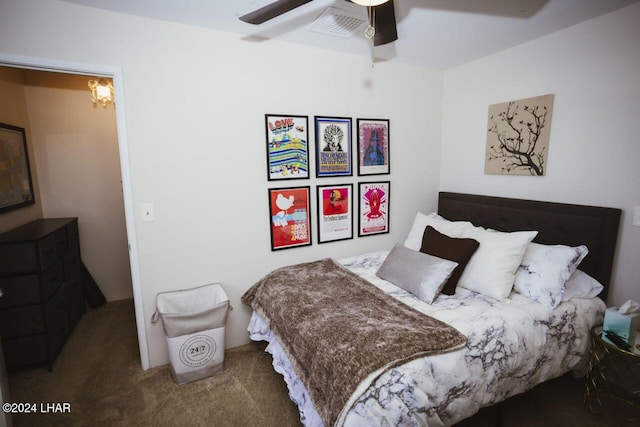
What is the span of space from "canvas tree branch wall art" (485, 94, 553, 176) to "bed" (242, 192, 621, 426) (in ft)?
0.98

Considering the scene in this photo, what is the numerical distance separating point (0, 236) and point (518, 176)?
4.03m

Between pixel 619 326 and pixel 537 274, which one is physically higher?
pixel 537 274

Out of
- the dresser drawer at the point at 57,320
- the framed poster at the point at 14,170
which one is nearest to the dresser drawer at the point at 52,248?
the dresser drawer at the point at 57,320

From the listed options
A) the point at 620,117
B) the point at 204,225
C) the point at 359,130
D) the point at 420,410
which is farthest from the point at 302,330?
the point at 620,117

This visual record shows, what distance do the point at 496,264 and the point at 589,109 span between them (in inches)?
50.6

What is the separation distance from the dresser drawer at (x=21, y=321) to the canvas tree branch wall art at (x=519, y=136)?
378cm

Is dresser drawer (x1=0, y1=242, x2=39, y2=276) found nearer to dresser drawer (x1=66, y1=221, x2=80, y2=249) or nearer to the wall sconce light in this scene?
dresser drawer (x1=66, y1=221, x2=80, y2=249)

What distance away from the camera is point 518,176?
2607 millimetres

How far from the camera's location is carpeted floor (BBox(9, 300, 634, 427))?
1842 mm

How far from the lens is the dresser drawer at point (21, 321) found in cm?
211

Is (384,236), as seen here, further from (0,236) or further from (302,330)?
(0,236)

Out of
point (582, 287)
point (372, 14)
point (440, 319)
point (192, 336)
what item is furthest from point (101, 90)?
point (582, 287)

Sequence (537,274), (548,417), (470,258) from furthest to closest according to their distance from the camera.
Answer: (470,258) → (537,274) → (548,417)

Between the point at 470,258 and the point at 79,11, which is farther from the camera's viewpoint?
the point at 470,258
